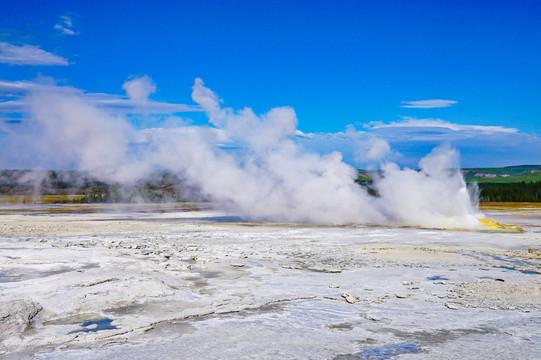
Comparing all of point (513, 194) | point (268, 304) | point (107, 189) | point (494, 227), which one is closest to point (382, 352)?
point (268, 304)

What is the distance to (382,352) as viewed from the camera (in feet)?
21.2

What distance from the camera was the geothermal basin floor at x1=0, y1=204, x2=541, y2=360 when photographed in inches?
261

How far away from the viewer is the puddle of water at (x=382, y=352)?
A: 20.6 feet

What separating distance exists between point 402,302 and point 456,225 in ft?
74.3

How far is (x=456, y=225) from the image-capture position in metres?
30.0

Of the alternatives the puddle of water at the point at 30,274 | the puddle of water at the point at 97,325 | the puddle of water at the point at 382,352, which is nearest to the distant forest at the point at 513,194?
the puddle of water at the point at 30,274

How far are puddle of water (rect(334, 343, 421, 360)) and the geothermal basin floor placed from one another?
0.6 inches

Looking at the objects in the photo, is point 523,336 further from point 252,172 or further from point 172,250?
point 252,172

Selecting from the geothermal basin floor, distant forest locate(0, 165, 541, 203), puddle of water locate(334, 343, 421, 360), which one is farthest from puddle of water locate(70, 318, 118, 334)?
distant forest locate(0, 165, 541, 203)

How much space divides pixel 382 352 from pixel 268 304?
3.21 metres

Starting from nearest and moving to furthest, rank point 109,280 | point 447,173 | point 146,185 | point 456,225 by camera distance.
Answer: point 109,280 < point 456,225 < point 447,173 < point 146,185

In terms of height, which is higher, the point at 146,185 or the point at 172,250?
the point at 146,185

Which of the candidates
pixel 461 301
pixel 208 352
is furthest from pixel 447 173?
pixel 208 352

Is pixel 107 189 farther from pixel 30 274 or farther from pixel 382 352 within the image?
pixel 382 352
